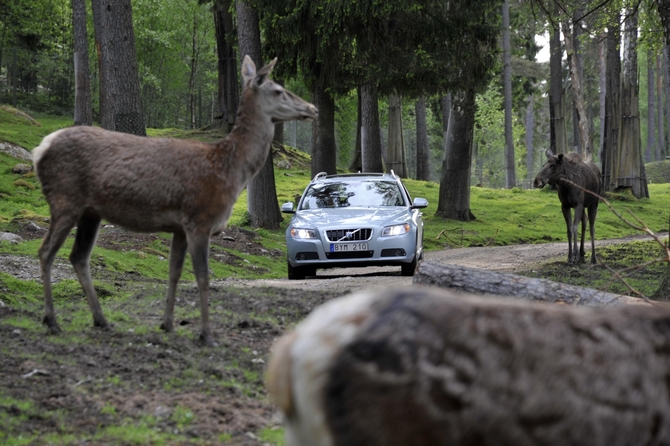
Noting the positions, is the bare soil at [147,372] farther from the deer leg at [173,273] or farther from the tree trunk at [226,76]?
the tree trunk at [226,76]

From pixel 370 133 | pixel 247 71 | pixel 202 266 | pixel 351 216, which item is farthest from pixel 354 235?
pixel 370 133

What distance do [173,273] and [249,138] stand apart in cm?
153

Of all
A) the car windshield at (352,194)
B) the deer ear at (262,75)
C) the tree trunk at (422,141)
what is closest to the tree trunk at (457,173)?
the car windshield at (352,194)

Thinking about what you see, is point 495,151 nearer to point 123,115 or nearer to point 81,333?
point 123,115

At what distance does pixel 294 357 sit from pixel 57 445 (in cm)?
304

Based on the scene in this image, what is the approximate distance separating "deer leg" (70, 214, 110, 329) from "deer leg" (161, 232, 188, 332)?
59 centimetres

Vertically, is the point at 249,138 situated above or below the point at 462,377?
above

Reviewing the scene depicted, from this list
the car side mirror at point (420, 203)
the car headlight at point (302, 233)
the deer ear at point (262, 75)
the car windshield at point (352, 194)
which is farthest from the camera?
the car windshield at point (352, 194)

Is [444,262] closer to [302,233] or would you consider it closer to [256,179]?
[302,233]

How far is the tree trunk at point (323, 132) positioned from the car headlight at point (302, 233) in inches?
395

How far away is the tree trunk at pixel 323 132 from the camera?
81.3 feet

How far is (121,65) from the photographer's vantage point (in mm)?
16906

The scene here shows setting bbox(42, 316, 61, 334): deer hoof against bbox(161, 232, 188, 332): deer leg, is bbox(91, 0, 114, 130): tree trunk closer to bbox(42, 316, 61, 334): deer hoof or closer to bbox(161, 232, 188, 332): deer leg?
bbox(161, 232, 188, 332): deer leg

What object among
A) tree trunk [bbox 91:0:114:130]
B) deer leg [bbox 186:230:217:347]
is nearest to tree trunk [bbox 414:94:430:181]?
tree trunk [bbox 91:0:114:130]
